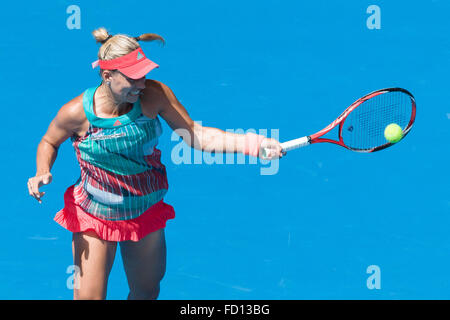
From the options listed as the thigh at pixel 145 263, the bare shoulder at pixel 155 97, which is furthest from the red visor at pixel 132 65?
the thigh at pixel 145 263

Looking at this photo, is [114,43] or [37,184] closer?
[114,43]

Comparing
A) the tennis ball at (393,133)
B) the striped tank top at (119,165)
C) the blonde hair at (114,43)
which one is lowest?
the striped tank top at (119,165)

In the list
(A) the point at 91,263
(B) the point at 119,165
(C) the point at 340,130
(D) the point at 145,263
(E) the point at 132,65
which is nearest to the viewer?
(E) the point at 132,65

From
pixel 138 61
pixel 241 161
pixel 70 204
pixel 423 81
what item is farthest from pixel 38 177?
pixel 423 81

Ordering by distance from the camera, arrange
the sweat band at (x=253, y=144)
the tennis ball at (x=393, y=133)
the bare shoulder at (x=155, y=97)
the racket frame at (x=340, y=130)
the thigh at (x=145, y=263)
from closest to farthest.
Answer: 1. the bare shoulder at (x=155, y=97)
2. the sweat band at (x=253, y=144)
3. the racket frame at (x=340, y=130)
4. the thigh at (x=145, y=263)
5. the tennis ball at (x=393, y=133)

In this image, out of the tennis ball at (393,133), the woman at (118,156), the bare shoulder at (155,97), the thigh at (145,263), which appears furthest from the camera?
the tennis ball at (393,133)

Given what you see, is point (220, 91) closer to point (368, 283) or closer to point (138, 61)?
point (368, 283)

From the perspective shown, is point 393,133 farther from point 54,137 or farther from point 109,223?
point 54,137

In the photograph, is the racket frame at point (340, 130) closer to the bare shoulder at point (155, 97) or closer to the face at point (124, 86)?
the bare shoulder at point (155, 97)

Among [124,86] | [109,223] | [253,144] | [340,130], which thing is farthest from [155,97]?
[340,130]

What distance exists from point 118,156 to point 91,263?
0.66 metres

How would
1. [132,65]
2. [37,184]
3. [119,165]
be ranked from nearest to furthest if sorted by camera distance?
[132,65] < [37,184] < [119,165]

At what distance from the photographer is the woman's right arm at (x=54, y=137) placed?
6.42 m

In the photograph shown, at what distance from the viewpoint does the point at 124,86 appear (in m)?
6.26
